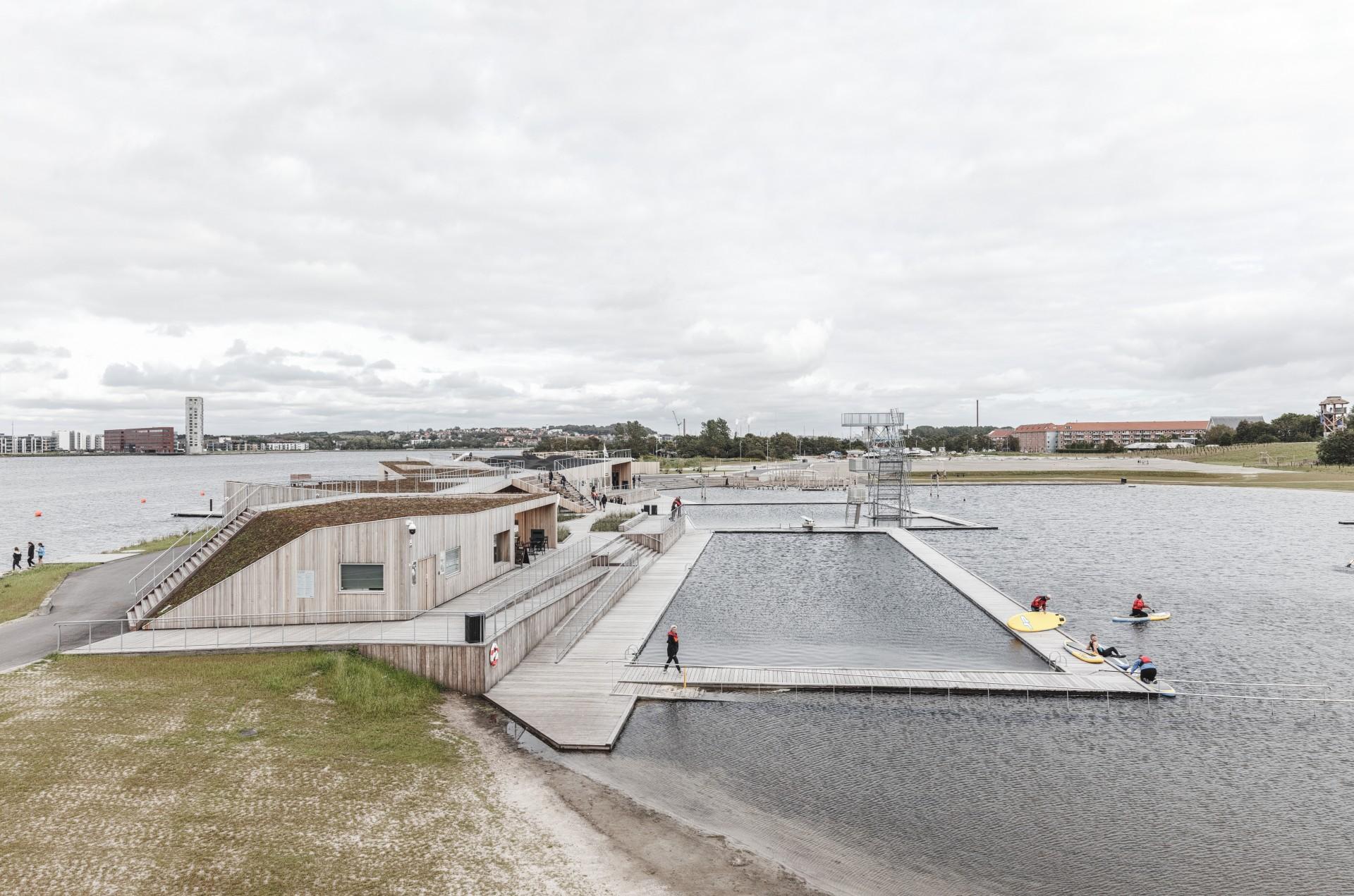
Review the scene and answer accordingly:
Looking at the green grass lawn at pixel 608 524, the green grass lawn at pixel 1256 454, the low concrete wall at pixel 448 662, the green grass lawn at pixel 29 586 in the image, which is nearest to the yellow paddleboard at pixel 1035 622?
the low concrete wall at pixel 448 662

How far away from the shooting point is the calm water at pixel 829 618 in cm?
2216

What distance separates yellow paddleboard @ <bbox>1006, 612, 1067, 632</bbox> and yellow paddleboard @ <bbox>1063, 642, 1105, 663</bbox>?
229cm

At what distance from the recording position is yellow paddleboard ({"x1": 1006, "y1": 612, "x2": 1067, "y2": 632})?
24.7 metres

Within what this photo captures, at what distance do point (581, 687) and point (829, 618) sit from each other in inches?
480

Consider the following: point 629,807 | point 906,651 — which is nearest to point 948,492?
point 906,651

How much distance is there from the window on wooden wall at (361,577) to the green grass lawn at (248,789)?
3820 mm

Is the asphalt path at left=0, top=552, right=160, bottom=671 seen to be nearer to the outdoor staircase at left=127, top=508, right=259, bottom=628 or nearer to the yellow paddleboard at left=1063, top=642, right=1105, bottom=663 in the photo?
the outdoor staircase at left=127, top=508, right=259, bottom=628

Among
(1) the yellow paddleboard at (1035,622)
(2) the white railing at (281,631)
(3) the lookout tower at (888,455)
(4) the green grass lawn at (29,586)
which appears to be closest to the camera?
(2) the white railing at (281,631)

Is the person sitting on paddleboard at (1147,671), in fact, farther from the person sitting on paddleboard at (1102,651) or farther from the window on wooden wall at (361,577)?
the window on wooden wall at (361,577)

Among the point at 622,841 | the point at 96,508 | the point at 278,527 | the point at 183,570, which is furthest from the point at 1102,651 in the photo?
the point at 96,508

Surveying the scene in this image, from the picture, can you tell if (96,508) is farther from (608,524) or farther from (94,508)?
(608,524)

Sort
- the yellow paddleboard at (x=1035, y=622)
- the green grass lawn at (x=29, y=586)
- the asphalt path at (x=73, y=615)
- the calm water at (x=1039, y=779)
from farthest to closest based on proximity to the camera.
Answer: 1. the green grass lawn at (x=29, y=586)
2. the yellow paddleboard at (x=1035, y=622)
3. the asphalt path at (x=73, y=615)
4. the calm water at (x=1039, y=779)

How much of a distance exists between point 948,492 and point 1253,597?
199 feet

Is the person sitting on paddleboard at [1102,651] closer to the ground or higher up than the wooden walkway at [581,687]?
higher up
